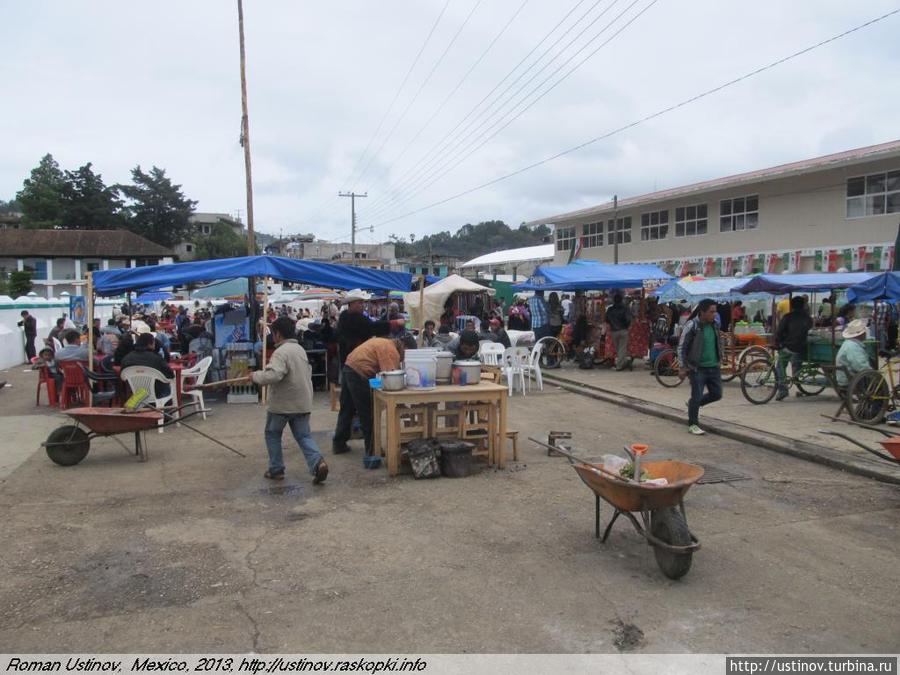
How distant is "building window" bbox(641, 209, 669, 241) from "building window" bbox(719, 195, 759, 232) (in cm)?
346

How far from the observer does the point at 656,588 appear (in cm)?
400

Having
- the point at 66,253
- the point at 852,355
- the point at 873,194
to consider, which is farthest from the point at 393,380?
the point at 66,253

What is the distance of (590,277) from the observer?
51.3ft

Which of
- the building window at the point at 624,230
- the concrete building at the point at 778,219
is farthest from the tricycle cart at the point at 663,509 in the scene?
the building window at the point at 624,230

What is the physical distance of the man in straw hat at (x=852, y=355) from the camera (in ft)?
28.9

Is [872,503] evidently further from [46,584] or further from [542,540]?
[46,584]

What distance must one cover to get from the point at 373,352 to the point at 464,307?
18698 millimetres

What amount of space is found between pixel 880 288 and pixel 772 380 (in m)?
2.24

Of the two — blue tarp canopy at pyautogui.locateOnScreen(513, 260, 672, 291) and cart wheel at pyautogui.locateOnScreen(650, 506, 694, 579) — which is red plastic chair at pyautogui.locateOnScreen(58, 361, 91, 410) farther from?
blue tarp canopy at pyautogui.locateOnScreen(513, 260, 672, 291)

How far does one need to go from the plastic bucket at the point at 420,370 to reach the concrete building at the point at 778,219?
1758 cm

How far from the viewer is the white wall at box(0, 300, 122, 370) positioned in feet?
58.6

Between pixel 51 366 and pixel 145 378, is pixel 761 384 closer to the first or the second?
pixel 145 378

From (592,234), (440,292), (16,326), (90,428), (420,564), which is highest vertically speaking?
(592,234)

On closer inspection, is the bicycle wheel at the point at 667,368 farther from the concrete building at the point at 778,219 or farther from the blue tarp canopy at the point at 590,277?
the concrete building at the point at 778,219
